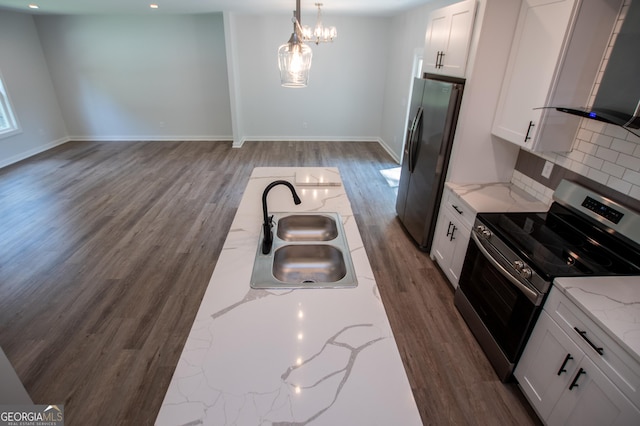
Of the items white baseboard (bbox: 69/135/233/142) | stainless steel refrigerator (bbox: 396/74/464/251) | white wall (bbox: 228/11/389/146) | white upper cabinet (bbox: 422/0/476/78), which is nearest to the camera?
white upper cabinet (bbox: 422/0/476/78)

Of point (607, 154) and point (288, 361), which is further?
point (607, 154)

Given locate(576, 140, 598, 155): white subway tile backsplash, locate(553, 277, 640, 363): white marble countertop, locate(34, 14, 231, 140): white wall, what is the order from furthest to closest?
1. locate(34, 14, 231, 140): white wall
2. locate(576, 140, 598, 155): white subway tile backsplash
3. locate(553, 277, 640, 363): white marble countertop

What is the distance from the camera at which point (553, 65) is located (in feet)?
6.12

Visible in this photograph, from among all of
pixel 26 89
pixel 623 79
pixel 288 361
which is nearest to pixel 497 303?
pixel 623 79

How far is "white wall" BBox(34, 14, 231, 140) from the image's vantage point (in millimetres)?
6277

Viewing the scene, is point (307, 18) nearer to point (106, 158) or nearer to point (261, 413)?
point (106, 158)

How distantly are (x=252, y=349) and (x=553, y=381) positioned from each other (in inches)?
61.0

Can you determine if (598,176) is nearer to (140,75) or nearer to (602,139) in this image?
(602,139)

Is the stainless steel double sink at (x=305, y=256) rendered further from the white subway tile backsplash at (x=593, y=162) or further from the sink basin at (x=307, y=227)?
A: the white subway tile backsplash at (x=593, y=162)

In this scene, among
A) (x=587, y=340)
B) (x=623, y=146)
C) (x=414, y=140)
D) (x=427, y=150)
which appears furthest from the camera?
(x=414, y=140)

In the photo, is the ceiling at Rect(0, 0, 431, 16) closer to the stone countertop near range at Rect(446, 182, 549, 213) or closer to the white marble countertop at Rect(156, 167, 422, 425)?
the stone countertop near range at Rect(446, 182, 549, 213)

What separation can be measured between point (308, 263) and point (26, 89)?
7.40m

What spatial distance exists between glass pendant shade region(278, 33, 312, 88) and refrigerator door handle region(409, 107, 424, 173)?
68.6 inches

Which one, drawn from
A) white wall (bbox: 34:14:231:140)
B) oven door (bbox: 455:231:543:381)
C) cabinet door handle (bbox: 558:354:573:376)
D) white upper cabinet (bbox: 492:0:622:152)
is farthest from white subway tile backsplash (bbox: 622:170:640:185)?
white wall (bbox: 34:14:231:140)
